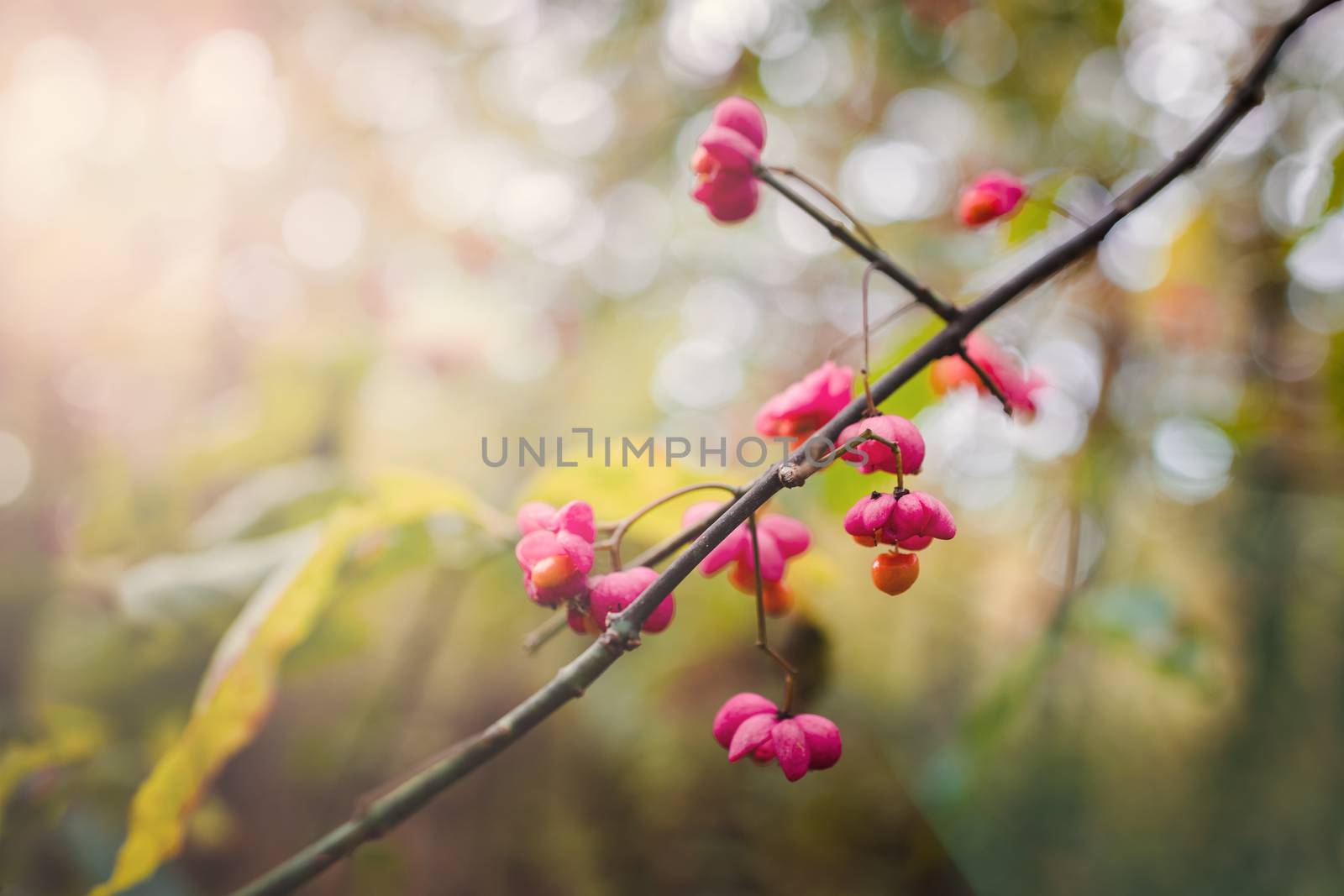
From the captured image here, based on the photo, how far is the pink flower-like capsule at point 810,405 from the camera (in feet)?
1.35

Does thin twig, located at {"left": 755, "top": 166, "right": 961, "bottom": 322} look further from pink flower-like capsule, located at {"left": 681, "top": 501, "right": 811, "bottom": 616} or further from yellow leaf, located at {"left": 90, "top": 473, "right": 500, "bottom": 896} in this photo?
yellow leaf, located at {"left": 90, "top": 473, "right": 500, "bottom": 896}

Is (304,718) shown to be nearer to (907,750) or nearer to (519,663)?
(519,663)

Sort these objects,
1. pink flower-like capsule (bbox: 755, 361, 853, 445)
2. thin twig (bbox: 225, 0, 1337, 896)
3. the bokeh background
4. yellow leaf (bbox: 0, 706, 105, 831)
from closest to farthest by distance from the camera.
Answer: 1. thin twig (bbox: 225, 0, 1337, 896)
2. pink flower-like capsule (bbox: 755, 361, 853, 445)
3. yellow leaf (bbox: 0, 706, 105, 831)
4. the bokeh background

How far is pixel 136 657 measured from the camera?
0.73 metres

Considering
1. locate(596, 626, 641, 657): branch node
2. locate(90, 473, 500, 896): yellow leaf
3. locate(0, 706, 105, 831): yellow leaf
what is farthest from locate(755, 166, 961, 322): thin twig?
locate(0, 706, 105, 831): yellow leaf

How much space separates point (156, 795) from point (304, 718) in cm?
59

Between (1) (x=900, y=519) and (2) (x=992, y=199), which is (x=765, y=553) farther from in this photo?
(2) (x=992, y=199)

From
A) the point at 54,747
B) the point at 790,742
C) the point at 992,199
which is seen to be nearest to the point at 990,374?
the point at 992,199

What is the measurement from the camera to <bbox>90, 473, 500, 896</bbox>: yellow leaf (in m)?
0.42

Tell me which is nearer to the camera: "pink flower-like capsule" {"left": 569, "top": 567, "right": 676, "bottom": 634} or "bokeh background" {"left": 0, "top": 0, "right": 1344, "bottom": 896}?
"pink flower-like capsule" {"left": 569, "top": 567, "right": 676, "bottom": 634}

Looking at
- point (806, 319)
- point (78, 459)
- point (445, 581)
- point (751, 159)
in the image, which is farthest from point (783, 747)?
point (806, 319)

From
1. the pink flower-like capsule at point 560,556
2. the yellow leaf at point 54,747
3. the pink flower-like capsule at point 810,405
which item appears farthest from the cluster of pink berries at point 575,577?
the yellow leaf at point 54,747

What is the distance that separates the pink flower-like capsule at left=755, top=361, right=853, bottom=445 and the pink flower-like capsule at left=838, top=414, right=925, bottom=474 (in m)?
0.06

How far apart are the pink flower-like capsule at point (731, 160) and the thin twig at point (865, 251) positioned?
0.02 m
